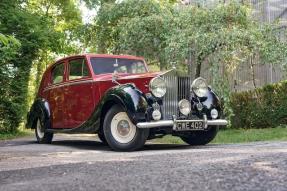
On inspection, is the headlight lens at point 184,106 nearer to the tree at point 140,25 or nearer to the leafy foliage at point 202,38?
the leafy foliage at point 202,38

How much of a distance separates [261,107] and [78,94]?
6516mm

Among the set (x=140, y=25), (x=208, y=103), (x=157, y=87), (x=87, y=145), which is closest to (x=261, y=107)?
(x=140, y=25)

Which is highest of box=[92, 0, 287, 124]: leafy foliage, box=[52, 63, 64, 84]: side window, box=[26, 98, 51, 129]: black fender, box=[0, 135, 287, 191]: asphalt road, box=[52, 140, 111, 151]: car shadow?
box=[92, 0, 287, 124]: leafy foliage

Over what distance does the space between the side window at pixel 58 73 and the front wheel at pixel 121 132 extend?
7.86 ft

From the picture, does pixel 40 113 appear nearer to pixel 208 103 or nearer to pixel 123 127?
pixel 123 127

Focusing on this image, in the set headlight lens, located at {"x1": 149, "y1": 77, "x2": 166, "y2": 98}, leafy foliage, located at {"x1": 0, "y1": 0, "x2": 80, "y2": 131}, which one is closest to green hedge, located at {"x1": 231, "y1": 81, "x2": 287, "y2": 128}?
headlight lens, located at {"x1": 149, "y1": 77, "x2": 166, "y2": 98}

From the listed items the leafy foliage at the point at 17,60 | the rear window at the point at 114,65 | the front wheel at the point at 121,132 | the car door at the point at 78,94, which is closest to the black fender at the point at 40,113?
the car door at the point at 78,94

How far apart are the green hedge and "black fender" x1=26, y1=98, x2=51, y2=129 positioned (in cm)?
633

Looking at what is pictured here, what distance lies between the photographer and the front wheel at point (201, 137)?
9198 mm

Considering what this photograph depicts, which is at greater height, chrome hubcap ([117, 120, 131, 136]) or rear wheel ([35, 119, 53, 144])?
chrome hubcap ([117, 120, 131, 136])

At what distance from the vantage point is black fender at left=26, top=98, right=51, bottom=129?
35.2 feet

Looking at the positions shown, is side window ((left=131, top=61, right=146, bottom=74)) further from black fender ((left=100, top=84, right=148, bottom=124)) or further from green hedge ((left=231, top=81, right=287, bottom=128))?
green hedge ((left=231, top=81, right=287, bottom=128))

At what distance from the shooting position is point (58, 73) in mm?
10758

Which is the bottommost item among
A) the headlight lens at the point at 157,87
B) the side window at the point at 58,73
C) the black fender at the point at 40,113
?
the black fender at the point at 40,113
